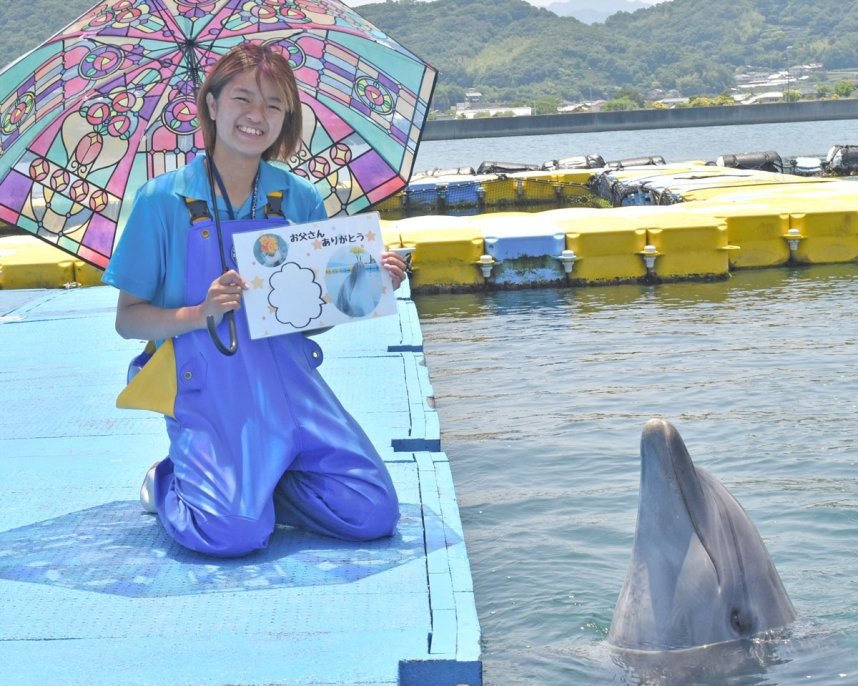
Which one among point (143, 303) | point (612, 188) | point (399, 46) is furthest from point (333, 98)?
point (612, 188)

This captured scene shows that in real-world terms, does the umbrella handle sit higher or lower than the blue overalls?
higher

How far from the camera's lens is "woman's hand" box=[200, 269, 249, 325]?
3670 millimetres

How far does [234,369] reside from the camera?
383cm

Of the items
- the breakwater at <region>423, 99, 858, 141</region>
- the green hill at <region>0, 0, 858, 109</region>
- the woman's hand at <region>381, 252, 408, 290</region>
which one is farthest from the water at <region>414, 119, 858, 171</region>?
the green hill at <region>0, 0, 858, 109</region>

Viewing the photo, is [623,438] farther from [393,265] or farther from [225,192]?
[225,192]

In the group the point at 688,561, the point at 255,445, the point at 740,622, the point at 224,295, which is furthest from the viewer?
the point at 255,445

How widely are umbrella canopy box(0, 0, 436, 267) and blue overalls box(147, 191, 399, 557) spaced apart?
692mm

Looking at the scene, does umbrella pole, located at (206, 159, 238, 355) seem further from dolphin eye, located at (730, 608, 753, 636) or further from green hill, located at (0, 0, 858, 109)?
green hill, located at (0, 0, 858, 109)

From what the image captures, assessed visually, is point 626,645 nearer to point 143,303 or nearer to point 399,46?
point 143,303

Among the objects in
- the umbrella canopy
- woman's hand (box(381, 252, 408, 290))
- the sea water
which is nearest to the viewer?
woman's hand (box(381, 252, 408, 290))

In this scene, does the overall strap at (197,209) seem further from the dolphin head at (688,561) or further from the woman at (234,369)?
the dolphin head at (688,561)

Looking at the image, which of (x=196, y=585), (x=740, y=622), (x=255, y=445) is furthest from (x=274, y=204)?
(x=740, y=622)

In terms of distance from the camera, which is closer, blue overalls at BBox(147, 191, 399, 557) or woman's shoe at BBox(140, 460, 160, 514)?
blue overalls at BBox(147, 191, 399, 557)

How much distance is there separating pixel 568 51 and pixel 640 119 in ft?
324
